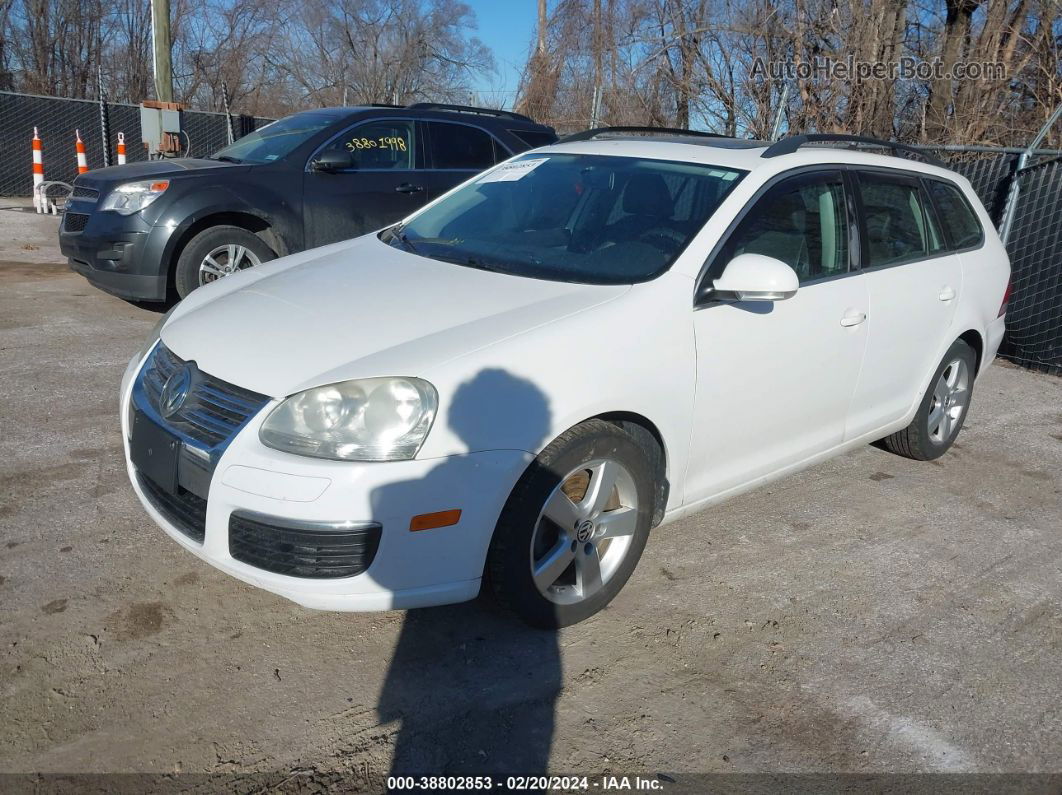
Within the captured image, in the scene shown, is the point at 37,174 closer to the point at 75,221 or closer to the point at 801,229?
the point at 75,221

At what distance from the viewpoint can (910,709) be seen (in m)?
2.90

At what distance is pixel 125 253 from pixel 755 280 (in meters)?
5.04

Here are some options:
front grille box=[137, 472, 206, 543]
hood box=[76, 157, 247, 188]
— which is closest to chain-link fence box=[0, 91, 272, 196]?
hood box=[76, 157, 247, 188]

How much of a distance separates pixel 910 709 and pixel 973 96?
1030cm

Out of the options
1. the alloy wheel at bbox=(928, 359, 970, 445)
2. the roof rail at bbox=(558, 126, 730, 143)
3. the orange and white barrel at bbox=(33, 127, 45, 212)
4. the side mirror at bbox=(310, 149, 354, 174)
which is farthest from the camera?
the orange and white barrel at bbox=(33, 127, 45, 212)

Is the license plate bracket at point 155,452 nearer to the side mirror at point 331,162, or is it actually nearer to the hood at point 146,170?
the hood at point 146,170

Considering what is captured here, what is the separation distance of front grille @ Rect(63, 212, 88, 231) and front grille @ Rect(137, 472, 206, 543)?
458cm

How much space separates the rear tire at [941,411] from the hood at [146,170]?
5.19 meters

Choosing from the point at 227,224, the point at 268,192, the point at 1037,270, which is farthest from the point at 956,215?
the point at 227,224

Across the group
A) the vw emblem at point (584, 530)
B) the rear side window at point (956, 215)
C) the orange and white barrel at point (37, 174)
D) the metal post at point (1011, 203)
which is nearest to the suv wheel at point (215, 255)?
the vw emblem at point (584, 530)

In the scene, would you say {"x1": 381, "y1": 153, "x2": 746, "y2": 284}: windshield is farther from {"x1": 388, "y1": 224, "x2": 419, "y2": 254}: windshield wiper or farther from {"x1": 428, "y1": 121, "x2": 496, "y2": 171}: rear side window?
{"x1": 428, "y1": 121, "x2": 496, "y2": 171}: rear side window

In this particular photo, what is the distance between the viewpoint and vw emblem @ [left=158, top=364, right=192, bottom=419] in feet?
9.58

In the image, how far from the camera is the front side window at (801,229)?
356cm

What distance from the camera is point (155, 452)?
2945 millimetres
